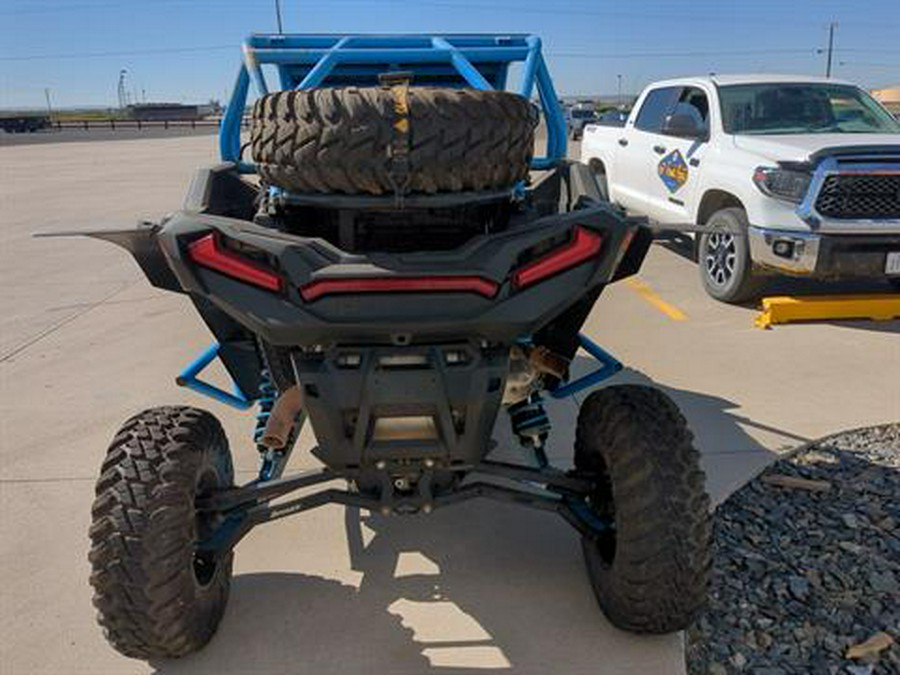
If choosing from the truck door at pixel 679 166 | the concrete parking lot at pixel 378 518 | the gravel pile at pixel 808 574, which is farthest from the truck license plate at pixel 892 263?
the gravel pile at pixel 808 574

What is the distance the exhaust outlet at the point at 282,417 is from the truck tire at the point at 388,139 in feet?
2.26

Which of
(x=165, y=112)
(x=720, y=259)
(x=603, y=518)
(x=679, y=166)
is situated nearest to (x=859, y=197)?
(x=720, y=259)

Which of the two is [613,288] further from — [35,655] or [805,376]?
[35,655]

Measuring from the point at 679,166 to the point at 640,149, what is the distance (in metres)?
1.09

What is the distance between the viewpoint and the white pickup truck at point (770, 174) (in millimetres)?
6180

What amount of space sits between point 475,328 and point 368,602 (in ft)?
4.42

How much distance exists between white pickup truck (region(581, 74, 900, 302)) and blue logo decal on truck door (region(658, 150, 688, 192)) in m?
0.02

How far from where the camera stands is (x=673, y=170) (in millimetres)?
8055

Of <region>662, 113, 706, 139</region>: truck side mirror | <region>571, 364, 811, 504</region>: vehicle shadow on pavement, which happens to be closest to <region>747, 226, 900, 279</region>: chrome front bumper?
<region>662, 113, 706, 139</region>: truck side mirror

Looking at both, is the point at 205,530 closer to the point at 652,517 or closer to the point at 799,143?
the point at 652,517

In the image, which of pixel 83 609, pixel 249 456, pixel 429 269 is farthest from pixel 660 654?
pixel 249 456

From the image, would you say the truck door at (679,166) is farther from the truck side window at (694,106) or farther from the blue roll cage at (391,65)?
the blue roll cage at (391,65)

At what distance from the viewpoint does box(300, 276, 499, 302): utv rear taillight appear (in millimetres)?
2064

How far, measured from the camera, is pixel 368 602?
2.97 metres
